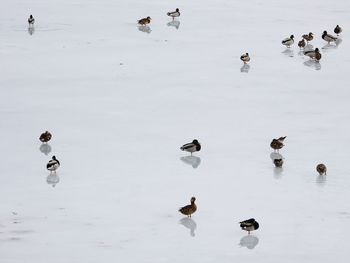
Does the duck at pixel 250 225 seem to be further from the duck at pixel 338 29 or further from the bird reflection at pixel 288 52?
the duck at pixel 338 29

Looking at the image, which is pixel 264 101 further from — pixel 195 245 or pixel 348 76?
pixel 195 245

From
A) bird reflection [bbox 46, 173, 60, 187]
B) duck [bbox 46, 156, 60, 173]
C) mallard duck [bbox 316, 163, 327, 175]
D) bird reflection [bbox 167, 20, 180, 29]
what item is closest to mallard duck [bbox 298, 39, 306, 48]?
bird reflection [bbox 167, 20, 180, 29]

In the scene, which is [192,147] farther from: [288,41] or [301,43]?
[301,43]

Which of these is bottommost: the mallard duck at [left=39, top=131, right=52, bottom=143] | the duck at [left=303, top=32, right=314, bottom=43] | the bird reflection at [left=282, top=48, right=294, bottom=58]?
the mallard duck at [left=39, top=131, right=52, bottom=143]

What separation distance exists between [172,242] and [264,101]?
27.1 feet

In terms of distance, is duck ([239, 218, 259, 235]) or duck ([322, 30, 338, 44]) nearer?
duck ([239, 218, 259, 235])

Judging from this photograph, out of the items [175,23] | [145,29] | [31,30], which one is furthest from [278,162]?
[31,30]

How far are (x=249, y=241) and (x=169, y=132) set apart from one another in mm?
5506

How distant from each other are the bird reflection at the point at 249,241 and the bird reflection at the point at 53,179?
4107mm

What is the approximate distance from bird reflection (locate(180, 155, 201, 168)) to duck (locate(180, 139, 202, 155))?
156 mm

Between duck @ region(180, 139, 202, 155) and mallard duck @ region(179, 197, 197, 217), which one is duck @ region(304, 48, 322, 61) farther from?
mallard duck @ region(179, 197, 197, 217)

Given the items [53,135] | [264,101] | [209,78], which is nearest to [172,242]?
[53,135]

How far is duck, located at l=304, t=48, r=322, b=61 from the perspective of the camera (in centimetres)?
2284

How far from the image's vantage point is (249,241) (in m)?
12.5
